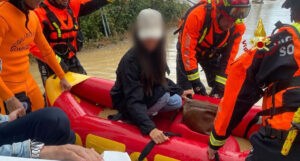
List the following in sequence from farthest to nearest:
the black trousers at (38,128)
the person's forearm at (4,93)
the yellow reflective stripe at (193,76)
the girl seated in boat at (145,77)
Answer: the yellow reflective stripe at (193,76), the person's forearm at (4,93), the girl seated in boat at (145,77), the black trousers at (38,128)

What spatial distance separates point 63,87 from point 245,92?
1.94 meters

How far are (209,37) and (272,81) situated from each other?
5.68 ft

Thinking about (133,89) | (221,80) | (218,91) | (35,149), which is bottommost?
(218,91)

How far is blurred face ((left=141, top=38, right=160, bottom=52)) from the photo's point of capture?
6.12 feet

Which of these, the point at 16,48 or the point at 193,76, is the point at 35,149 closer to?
the point at 16,48

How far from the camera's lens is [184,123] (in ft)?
8.08

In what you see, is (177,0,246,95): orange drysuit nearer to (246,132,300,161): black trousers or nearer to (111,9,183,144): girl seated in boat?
(111,9,183,144): girl seated in boat

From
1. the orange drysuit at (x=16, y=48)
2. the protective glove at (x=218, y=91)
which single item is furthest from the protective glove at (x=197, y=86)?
the orange drysuit at (x=16, y=48)

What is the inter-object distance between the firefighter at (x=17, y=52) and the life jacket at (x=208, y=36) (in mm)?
1417

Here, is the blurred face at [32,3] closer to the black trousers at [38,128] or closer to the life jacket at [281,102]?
the black trousers at [38,128]

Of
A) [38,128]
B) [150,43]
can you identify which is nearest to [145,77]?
[150,43]

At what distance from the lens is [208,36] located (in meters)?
2.97

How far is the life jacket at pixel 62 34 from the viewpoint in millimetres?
2887

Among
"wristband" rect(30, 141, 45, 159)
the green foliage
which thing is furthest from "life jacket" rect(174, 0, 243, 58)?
the green foliage
